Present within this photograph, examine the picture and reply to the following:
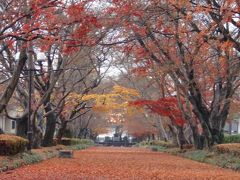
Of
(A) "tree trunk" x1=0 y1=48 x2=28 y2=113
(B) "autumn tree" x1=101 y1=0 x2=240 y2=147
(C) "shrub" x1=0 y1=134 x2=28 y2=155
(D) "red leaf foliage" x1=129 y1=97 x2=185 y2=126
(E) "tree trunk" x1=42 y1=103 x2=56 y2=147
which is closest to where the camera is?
(A) "tree trunk" x1=0 y1=48 x2=28 y2=113

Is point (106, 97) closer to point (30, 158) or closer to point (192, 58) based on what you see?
point (192, 58)

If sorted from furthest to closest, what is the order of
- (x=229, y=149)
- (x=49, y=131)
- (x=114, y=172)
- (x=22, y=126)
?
(x=49, y=131)
(x=22, y=126)
(x=229, y=149)
(x=114, y=172)

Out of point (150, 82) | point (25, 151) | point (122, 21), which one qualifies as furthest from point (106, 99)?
point (122, 21)

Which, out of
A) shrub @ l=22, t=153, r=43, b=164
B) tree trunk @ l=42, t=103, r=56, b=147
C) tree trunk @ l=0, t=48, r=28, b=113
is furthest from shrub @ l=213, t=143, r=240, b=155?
tree trunk @ l=42, t=103, r=56, b=147

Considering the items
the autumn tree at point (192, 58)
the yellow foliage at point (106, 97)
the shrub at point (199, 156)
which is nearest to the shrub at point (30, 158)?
the autumn tree at point (192, 58)

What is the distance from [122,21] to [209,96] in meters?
18.3

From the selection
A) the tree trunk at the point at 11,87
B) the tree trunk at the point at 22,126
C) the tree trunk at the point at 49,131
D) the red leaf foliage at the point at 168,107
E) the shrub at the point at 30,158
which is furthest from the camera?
the tree trunk at the point at 49,131

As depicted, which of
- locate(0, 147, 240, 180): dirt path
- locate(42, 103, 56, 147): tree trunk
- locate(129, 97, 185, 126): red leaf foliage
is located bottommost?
locate(0, 147, 240, 180): dirt path

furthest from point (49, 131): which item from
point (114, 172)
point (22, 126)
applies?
point (114, 172)

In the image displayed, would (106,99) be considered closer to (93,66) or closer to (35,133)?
(93,66)

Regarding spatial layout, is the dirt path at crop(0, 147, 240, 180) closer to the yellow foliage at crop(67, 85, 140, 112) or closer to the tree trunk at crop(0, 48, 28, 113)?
the tree trunk at crop(0, 48, 28, 113)

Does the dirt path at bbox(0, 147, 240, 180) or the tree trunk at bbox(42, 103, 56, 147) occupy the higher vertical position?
the tree trunk at bbox(42, 103, 56, 147)

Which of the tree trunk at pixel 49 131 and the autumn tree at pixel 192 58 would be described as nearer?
the autumn tree at pixel 192 58

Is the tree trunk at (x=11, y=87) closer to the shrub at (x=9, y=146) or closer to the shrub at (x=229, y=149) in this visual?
the shrub at (x=9, y=146)
